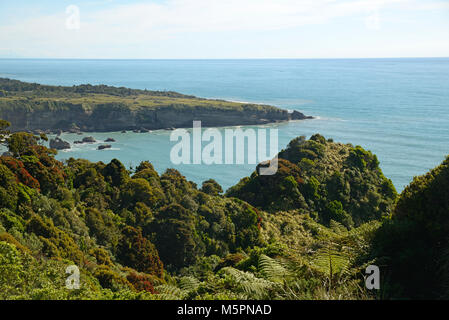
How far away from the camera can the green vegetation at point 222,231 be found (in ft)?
22.9

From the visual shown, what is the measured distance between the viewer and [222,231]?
25.0 meters

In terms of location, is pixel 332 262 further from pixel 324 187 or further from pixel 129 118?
pixel 129 118

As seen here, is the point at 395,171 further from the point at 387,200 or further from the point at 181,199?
the point at 181,199

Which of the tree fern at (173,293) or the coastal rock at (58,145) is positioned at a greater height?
the tree fern at (173,293)

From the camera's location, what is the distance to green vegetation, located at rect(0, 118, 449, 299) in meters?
6.98

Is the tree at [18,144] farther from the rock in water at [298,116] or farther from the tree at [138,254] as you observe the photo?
the rock in water at [298,116]

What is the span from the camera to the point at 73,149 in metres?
68.4

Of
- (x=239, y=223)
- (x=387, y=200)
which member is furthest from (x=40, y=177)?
(x=387, y=200)

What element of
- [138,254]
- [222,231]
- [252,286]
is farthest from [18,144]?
[252,286]

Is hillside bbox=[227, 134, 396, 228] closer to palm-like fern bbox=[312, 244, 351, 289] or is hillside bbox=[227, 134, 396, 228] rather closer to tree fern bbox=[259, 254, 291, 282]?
tree fern bbox=[259, 254, 291, 282]

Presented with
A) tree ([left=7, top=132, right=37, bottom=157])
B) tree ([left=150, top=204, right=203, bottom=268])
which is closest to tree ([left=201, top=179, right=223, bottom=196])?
tree ([left=150, top=204, right=203, bottom=268])

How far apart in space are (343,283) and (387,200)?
27883 millimetres

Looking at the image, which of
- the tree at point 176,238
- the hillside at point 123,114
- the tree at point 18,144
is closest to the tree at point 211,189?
the tree at point 176,238
